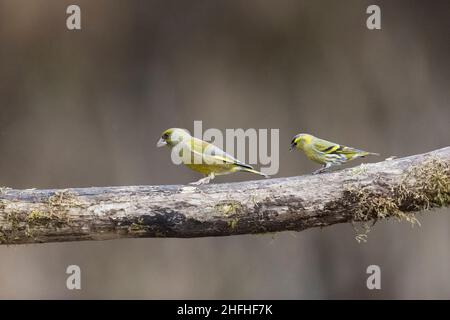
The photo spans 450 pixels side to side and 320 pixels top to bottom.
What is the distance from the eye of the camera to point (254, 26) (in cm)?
610

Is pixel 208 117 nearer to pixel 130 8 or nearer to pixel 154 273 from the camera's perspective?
pixel 130 8

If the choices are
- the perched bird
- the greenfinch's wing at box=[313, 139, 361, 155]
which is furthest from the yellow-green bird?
the perched bird

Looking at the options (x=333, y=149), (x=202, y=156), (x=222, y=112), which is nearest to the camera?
(x=202, y=156)

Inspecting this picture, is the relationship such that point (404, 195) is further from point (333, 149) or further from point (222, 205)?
point (222, 205)

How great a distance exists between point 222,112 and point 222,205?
301 cm

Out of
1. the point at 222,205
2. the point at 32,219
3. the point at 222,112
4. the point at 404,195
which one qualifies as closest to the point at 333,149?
the point at 404,195

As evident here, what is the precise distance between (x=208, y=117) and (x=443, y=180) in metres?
3.22

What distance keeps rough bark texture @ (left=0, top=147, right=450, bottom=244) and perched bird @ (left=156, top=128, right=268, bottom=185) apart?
381 millimetres

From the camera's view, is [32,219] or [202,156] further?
[202,156]

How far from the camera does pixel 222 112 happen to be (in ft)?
20.5

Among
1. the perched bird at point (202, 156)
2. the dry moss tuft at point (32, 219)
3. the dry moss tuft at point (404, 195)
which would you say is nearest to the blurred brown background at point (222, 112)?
the perched bird at point (202, 156)

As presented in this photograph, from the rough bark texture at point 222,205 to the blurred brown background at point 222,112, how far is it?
274cm

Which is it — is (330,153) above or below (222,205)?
above
